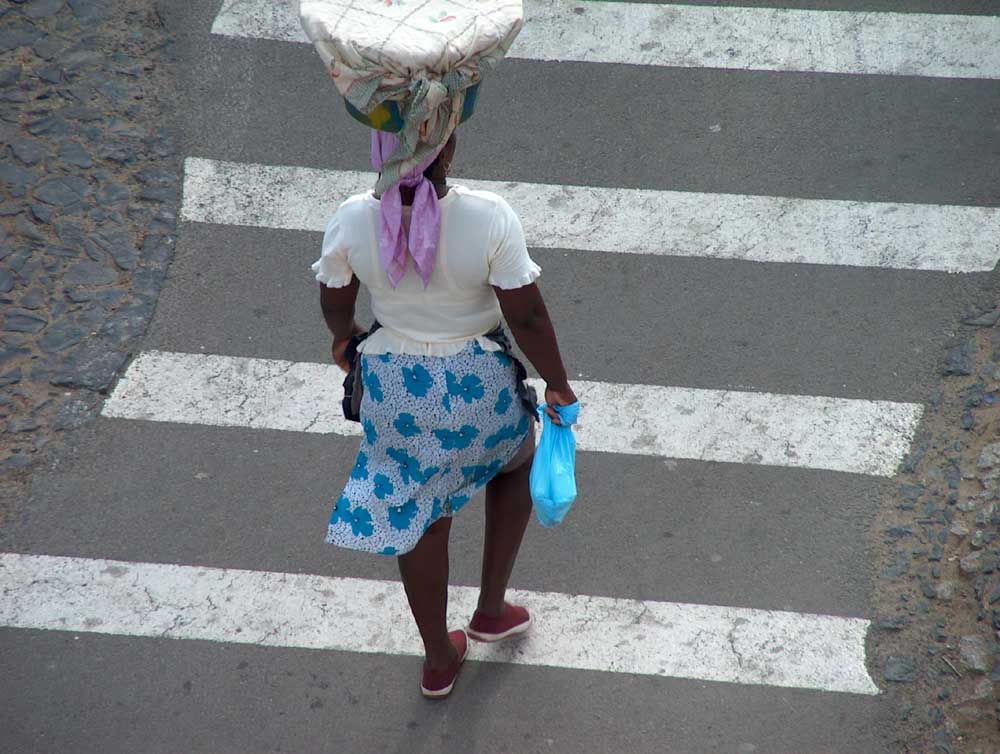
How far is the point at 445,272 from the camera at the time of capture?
3137 mm

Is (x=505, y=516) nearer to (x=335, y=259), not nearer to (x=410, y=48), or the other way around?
(x=335, y=259)

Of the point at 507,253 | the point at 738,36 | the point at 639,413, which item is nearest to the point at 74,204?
the point at 639,413

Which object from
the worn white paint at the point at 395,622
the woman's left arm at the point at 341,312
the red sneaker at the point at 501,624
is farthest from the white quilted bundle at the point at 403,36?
the worn white paint at the point at 395,622

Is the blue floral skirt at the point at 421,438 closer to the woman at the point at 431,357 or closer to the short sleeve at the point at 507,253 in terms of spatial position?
the woman at the point at 431,357

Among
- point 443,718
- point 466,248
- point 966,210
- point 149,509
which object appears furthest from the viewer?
point 966,210

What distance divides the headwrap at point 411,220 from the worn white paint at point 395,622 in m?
1.74

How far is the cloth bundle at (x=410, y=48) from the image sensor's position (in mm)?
2746

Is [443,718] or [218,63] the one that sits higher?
[218,63]

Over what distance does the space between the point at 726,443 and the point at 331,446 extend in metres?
1.73

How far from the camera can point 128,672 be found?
4.16 m

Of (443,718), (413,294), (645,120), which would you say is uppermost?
(413,294)

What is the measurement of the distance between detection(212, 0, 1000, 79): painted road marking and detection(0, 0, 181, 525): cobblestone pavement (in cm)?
77

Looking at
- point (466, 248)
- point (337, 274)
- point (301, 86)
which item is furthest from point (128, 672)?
point (301, 86)

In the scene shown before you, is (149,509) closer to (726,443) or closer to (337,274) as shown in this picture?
(337,274)
